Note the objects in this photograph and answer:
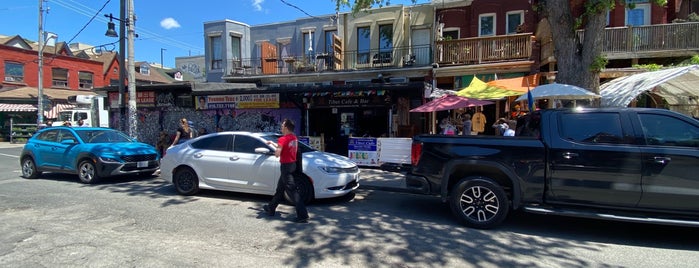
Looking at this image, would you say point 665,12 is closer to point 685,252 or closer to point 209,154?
point 685,252

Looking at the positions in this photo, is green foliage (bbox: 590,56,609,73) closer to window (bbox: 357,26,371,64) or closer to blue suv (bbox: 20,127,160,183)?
blue suv (bbox: 20,127,160,183)

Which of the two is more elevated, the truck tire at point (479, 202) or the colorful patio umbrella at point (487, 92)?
the colorful patio umbrella at point (487, 92)

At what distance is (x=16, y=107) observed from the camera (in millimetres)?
26156

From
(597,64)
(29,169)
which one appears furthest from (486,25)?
(29,169)

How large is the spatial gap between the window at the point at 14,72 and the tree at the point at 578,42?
128 feet

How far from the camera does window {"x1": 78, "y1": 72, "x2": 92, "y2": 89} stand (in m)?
35.0

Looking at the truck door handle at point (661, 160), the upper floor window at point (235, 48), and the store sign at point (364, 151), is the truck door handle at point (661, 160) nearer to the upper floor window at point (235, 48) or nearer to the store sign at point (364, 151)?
the store sign at point (364, 151)

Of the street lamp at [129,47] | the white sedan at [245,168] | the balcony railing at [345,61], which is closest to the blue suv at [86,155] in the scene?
the white sedan at [245,168]

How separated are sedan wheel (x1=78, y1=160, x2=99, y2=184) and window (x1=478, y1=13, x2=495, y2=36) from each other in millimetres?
16111

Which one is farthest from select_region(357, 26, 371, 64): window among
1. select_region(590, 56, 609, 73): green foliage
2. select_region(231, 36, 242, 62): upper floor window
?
select_region(590, 56, 609, 73): green foliage

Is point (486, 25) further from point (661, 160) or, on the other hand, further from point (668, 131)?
point (661, 160)

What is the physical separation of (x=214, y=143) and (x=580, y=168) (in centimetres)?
645

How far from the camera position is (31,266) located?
384cm

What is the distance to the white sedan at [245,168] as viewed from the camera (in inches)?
259
